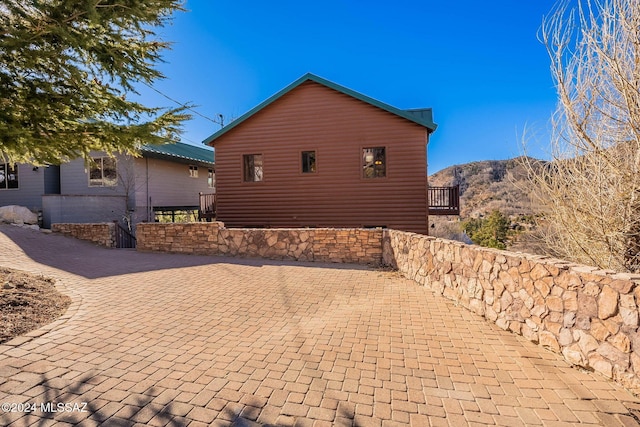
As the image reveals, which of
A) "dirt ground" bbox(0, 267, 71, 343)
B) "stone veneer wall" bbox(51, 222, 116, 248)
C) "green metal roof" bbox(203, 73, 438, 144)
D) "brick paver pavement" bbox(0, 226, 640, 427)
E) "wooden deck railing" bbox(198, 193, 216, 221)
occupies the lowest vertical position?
"brick paver pavement" bbox(0, 226, 640, 427)

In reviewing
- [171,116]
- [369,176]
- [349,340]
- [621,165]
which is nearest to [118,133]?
[171,116]

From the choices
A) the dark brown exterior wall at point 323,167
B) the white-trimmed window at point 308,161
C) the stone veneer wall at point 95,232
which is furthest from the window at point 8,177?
the white-trimmed window at point 308,161

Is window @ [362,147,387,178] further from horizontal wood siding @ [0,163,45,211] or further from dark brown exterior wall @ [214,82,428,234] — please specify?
horizontal wood siding @ [0,163,45,211]

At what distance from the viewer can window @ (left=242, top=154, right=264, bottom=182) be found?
43.2ft

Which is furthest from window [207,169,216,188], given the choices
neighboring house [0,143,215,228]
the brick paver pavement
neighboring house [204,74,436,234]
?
the brick paver pavement

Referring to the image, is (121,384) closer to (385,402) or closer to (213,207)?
(385,402)

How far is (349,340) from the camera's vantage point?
3639 mm

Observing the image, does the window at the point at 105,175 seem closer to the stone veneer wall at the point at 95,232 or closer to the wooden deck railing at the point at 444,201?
the stone veneer wall at the point at 95,232

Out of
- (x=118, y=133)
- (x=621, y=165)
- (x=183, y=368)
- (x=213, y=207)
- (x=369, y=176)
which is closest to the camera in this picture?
(x=183, y=368)

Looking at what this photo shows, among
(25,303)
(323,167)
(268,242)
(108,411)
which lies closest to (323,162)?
(323,167)

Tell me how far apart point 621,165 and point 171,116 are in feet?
23.2

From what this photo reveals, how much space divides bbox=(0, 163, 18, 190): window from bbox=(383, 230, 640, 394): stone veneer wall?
2079 cm

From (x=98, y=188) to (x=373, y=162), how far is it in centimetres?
1376

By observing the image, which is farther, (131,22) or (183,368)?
(131,22)
